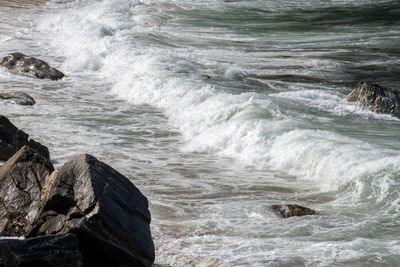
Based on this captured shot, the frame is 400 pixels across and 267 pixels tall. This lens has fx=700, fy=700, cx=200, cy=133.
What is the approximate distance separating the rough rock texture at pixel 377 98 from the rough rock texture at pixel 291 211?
5.76 meters

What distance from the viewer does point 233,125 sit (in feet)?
37.3

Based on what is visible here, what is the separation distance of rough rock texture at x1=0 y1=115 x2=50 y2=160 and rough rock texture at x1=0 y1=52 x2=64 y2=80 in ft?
24.7

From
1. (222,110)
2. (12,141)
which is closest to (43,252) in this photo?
(12,141)

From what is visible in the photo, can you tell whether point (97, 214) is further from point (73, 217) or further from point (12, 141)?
point (12, 141)

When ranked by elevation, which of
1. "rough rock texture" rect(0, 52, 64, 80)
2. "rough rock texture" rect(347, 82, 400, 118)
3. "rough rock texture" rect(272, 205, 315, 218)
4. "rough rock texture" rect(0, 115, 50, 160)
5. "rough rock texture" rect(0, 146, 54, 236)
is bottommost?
"rough rock texture" rect(0, 52, 64, 80)

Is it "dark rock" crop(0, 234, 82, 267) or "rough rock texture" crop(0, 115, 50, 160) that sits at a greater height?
"dark rock" crop(0, 234, 82, 267)

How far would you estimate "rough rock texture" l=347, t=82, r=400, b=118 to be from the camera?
12539mm

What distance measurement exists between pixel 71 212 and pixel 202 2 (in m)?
26.7

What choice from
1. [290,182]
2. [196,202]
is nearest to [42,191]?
[196,202]

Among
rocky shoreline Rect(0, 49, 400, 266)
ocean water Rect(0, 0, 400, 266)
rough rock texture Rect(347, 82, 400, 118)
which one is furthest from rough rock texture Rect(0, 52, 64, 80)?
rocky shoreline Rect(0, 49, 400, 266)

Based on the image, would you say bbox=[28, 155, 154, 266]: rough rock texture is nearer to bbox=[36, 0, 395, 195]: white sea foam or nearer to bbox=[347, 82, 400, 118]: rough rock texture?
bbox=[36, 0, 395, 195]: white sea foam

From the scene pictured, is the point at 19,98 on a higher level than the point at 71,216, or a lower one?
lower

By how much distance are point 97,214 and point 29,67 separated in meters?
11.9

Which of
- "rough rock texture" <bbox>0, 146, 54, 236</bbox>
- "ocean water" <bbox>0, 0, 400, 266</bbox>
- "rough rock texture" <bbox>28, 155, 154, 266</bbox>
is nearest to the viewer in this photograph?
"rough rock texture" <bbox>28, 155, 154, 266</bbox>
